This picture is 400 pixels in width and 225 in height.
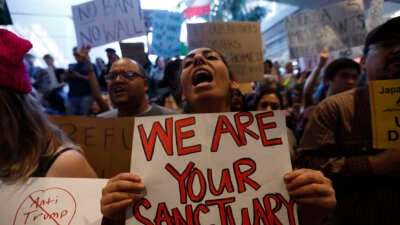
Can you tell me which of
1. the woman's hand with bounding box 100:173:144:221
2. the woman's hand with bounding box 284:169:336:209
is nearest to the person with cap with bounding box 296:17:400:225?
the woman's hand with bounding box 284:169:336:209

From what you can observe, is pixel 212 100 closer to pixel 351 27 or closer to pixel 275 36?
pixel 351 27

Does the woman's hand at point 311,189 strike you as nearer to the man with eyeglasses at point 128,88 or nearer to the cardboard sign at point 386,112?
the cardboard sign at point 386,112

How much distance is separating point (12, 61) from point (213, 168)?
2.69 ft

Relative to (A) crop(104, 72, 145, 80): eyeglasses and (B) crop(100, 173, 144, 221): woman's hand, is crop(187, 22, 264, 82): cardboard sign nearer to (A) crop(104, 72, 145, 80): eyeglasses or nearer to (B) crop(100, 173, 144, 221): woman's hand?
(A) crop(104, 72, 145, 80): eyeglasses

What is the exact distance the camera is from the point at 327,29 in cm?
268

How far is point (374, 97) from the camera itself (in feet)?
3.82

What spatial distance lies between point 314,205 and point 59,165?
86 centimetres

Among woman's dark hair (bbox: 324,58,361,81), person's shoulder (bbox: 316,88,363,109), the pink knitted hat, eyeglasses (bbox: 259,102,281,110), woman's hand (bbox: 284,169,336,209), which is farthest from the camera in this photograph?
eyeglasses (bbox: 259,102,281,110)

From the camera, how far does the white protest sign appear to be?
991mm

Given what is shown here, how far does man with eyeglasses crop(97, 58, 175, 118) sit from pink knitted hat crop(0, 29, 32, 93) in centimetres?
59

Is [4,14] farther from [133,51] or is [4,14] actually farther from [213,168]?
[213,168]

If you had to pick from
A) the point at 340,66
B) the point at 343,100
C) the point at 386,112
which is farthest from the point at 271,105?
the point at 386,112

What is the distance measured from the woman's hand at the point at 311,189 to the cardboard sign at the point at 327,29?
6.70 ft

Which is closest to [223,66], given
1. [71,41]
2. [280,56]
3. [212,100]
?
[212,100]
